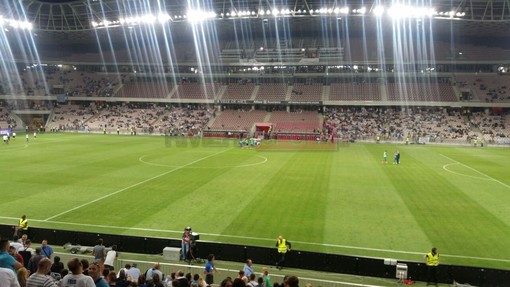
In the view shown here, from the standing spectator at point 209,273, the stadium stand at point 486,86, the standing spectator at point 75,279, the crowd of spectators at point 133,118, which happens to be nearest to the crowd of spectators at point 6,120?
the crowd of spectators at point 133,118

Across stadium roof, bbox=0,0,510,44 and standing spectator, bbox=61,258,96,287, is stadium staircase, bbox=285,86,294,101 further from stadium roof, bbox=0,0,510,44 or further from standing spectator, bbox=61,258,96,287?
standing spectator, bbox=61,258,96,287

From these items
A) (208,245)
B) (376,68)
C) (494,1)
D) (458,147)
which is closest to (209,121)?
(376,68)

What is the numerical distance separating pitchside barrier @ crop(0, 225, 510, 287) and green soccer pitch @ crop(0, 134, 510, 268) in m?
1.80

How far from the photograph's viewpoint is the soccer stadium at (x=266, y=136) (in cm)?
1639

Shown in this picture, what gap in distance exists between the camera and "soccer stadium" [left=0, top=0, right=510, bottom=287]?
16391 mm

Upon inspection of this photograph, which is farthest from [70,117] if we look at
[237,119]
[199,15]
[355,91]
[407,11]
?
[407,11]

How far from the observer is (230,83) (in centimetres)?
9000

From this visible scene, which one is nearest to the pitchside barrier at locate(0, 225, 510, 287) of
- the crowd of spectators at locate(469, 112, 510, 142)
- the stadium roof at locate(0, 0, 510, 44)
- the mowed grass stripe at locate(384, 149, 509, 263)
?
the mowed grass stripe at locate(384, 149, 509, 263)

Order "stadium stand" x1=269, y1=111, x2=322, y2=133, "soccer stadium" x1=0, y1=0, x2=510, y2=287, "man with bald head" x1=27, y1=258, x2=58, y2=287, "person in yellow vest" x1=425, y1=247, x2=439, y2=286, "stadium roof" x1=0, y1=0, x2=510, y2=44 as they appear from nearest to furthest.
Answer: "man with bald head" x1=27, y1=258, x2=58, y2=287, "person in yellow vest" x1=425, y1=247, x2=439, y2=286, "soccer stadium" x1=0, y1=0, x2=510, y2=287, "stadium roof" x1=0, y1=0, x2=510, y2=44, "stadium stand" x1=269, y1=111, x2=322, y2=133

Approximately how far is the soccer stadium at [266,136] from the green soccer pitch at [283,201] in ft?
0.55

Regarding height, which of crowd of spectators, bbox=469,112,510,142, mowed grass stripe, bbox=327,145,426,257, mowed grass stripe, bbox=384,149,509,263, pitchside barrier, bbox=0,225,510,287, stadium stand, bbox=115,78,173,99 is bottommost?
crowd of spectators, bbox=469,112,510,142

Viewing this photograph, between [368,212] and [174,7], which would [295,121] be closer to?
[174,7]

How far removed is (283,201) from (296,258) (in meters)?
8.59

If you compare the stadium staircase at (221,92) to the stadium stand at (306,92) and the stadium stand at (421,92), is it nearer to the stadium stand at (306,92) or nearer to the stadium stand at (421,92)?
the stadium stand at (306,92)
